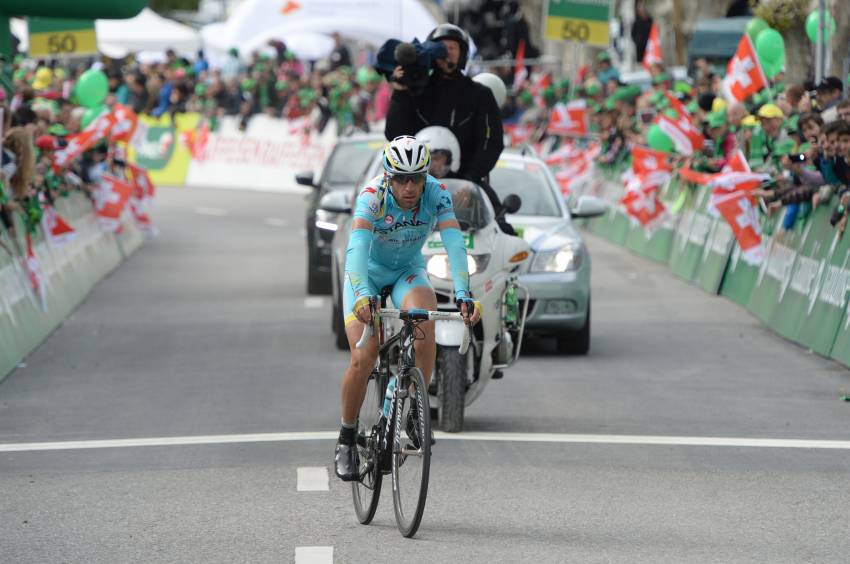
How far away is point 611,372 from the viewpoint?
45.2ft

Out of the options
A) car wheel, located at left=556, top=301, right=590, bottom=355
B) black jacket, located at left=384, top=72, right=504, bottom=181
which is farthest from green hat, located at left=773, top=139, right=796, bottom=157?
black jacket, located at left=384, top=72, right=504, bottom=181

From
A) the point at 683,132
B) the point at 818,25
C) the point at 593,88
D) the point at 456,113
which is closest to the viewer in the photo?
the point at 456,113

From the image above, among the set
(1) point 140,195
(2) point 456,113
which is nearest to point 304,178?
(2) point 456,113

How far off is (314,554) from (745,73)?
12.6 meters

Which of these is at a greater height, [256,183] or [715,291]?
[715,291]

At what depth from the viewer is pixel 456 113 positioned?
12.7 metres

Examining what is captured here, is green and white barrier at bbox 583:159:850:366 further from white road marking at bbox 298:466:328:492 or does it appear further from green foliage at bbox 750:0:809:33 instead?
white road marking at bbox 298:466:328:492

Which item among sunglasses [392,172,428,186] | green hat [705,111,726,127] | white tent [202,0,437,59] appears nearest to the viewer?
sunglasses [392,172,428,186]

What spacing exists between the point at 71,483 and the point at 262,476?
982mm

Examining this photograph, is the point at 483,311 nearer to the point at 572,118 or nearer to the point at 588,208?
the point at 588,208

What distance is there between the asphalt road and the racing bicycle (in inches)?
6.2

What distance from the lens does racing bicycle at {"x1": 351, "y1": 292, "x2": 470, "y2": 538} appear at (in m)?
7.92

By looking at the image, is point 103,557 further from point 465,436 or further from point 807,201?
point 807,201

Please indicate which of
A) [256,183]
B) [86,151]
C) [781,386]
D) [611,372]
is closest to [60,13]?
[86,151]
